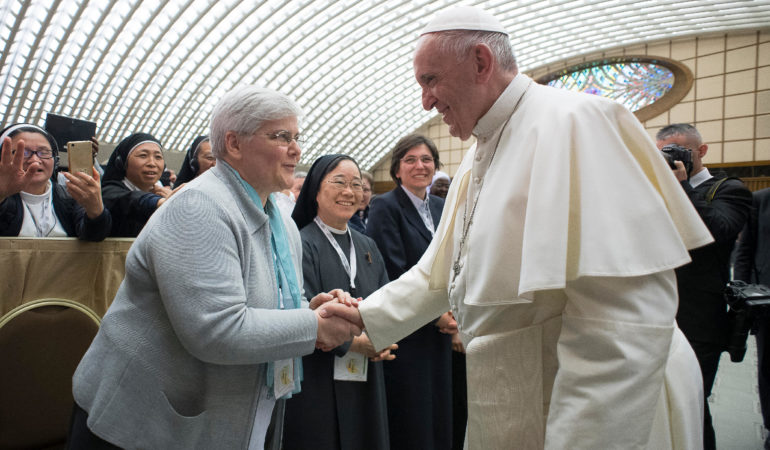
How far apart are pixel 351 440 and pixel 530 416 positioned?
56.0 inches

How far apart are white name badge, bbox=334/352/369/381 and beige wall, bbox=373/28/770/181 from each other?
24141 mm

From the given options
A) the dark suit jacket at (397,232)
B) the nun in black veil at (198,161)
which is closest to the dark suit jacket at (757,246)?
the dark suit jacket at (397,232)

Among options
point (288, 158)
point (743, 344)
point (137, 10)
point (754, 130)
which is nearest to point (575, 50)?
point (754, 130)

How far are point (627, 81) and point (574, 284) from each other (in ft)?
90.1

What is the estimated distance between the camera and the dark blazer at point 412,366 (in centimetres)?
311

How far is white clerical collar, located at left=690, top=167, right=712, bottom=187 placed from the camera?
11.5ft

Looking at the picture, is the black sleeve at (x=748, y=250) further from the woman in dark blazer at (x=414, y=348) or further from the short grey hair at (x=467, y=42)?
the short grey hair at (x=467, y=42)

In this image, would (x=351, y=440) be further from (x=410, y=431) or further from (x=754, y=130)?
(x=754, y=130)

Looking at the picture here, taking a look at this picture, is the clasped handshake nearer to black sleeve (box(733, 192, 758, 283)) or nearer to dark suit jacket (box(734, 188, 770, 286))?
dark suit jacket (box(734, 188, 770, 286))

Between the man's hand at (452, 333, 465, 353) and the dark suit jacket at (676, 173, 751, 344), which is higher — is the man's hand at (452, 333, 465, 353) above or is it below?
below

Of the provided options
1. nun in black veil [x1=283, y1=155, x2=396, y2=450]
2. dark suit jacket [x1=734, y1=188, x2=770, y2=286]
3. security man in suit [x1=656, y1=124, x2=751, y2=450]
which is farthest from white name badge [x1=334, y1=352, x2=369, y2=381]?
dark suit jacket [x1=734, y1=188, x2=770, y2=286]

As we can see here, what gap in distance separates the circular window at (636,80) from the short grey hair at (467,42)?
75.2 feet

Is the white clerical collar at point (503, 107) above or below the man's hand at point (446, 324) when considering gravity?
above

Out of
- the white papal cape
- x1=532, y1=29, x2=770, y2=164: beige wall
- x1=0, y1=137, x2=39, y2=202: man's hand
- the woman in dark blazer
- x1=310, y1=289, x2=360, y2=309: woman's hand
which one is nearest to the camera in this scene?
the white papal cape
